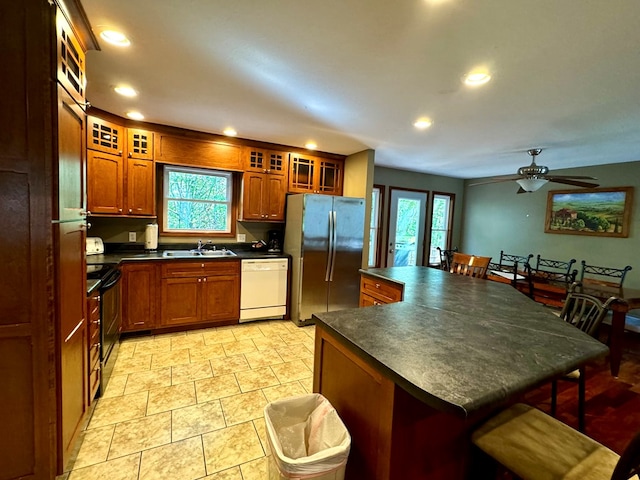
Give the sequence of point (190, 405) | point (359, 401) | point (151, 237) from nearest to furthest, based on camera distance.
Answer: point (359, 401)
point (190, 405)
point (151, 237)

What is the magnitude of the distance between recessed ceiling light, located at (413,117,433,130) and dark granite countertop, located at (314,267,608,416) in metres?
1.76

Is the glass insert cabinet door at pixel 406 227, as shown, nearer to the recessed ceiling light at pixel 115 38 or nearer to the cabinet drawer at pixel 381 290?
the cabinet drawer at pixel 381 290

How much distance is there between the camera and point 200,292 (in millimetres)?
3479

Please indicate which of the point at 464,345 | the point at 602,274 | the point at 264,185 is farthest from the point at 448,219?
the point at 464,345

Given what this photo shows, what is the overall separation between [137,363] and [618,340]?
4.64 m

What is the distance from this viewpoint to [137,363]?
2.73 m

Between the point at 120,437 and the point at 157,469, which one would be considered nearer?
the point at 157,469

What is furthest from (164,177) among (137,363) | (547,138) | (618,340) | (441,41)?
(618,340)

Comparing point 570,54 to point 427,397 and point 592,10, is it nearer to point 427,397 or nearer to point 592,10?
point 592,10

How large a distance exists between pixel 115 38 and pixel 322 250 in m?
2.83

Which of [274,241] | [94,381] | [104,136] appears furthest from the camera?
[274,241]

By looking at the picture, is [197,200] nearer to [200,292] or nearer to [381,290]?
[200,292]

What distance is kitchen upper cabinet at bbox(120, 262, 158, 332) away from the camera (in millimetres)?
3125

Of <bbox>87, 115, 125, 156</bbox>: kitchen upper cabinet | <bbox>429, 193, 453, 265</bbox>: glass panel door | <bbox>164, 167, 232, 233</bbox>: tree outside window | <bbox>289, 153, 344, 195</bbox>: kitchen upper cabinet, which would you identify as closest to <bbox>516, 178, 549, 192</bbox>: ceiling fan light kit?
<bbox>289, 153, 344, 195</bbox>: kitchen upper cabinet
